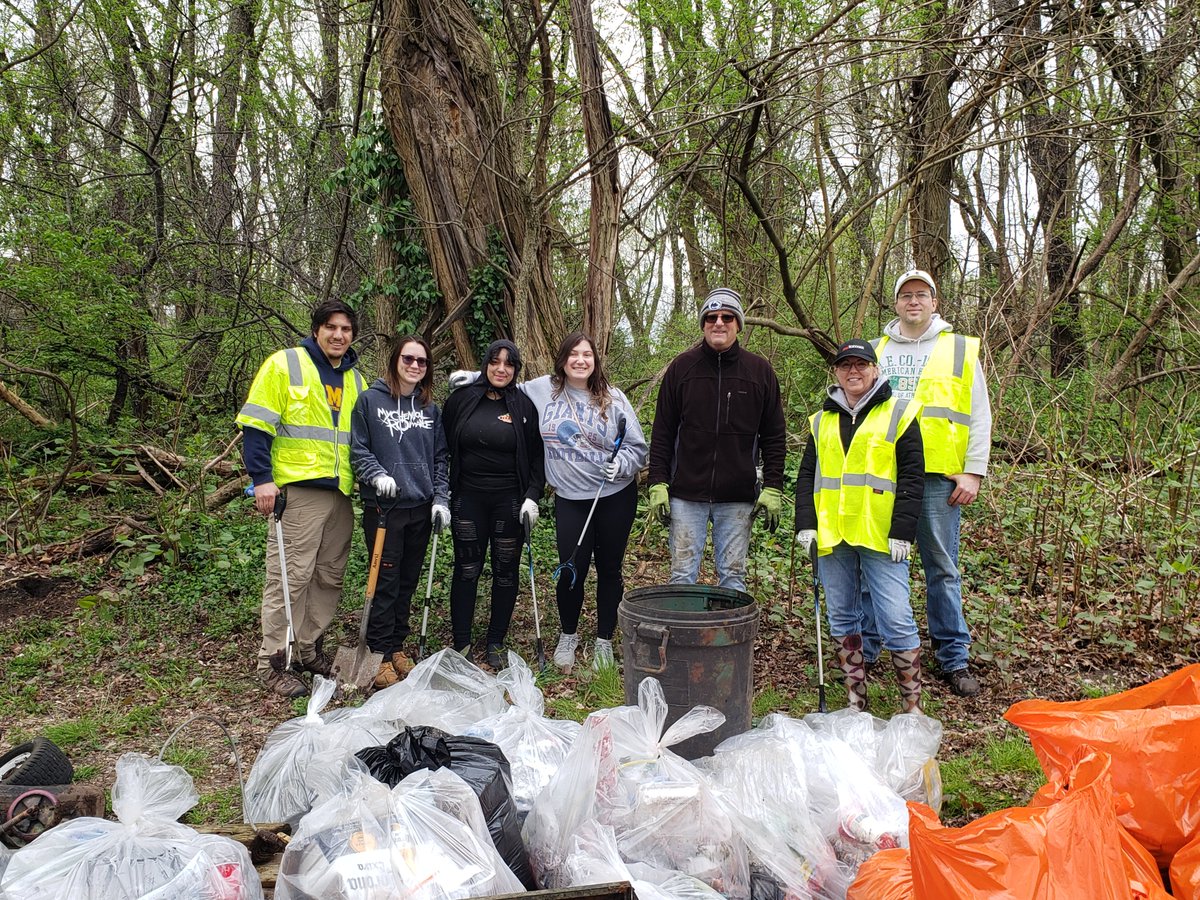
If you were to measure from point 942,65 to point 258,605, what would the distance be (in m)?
6.19

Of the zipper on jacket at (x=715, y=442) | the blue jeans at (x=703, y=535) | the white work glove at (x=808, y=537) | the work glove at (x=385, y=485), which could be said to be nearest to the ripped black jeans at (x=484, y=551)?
the work glove at (x=385, y=485)

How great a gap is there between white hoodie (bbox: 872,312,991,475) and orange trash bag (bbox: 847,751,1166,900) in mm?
2057

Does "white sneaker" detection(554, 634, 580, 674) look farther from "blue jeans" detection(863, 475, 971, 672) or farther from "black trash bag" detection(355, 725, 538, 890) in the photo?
"black trash bag" detection(355, 725, 538, 890)

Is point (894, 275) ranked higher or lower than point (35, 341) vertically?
higher

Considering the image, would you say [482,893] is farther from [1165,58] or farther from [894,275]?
[894,275]

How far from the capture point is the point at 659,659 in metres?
3.12

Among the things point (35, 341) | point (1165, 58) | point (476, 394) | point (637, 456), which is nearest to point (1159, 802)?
point (637, 456)

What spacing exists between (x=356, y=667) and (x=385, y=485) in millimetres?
1006

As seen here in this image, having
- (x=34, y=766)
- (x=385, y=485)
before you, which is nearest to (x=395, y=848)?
(x=34, y=766)

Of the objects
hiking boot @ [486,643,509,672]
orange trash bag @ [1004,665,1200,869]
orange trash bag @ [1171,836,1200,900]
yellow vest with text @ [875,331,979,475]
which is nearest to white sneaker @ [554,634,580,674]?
hiking boot @ [486,643,509,672]

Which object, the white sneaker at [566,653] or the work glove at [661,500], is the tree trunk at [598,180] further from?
the white sneaker at [566,653]

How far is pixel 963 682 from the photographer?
3.91 metres

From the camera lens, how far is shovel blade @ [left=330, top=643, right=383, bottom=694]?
4.16 m

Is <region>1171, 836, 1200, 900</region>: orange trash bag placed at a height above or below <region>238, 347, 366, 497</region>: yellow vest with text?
below
